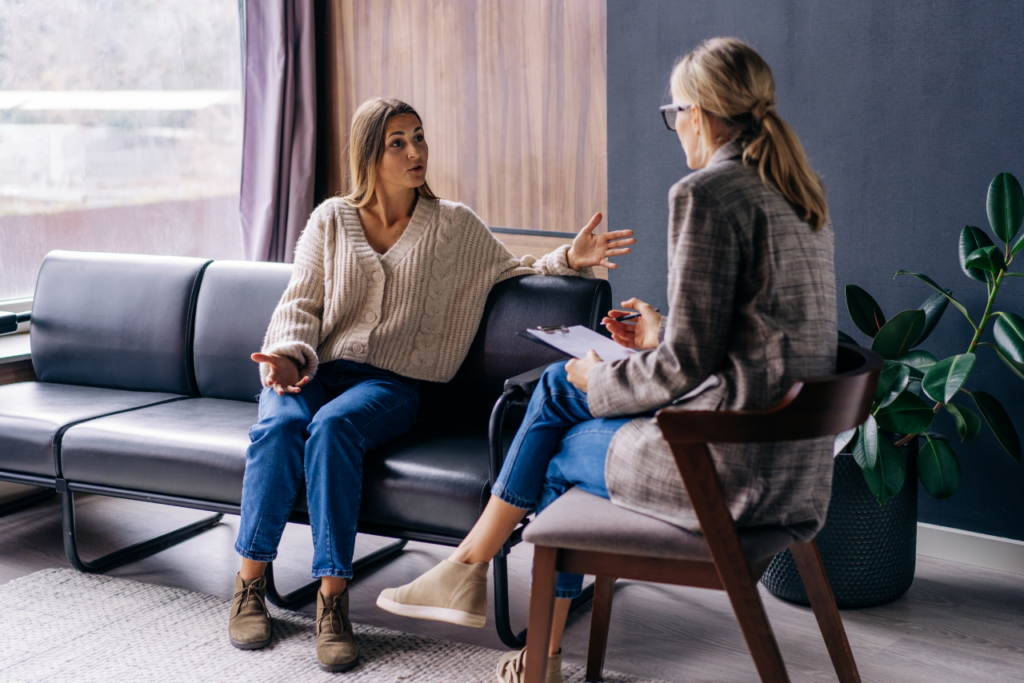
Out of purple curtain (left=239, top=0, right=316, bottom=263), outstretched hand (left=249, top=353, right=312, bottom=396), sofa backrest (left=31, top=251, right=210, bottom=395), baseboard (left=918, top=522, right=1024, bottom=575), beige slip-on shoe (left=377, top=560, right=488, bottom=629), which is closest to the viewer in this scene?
beige slip-on shoe (left=377, top=560, right=488, bottom=629)

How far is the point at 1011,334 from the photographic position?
2.10 m

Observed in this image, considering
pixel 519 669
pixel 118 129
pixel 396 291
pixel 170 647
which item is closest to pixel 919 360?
pixel 519 669

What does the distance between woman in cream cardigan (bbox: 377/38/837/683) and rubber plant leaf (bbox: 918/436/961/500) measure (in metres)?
0.83

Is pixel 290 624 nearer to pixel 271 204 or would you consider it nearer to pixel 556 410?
pixel 556 410

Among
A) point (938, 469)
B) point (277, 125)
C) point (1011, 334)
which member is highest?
point (277, 125)

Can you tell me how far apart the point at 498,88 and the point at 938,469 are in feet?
6.16

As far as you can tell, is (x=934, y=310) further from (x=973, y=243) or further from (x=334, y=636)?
(x=334, y=636)

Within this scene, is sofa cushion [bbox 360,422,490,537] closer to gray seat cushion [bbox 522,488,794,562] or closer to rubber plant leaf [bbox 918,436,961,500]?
gray seat cushion [bbox 522,488,794,562]

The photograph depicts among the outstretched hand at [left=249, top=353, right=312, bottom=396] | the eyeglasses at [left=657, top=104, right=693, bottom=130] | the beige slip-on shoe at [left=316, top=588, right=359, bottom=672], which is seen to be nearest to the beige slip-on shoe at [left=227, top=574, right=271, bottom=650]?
the beige slip-on shoe at [left=316, top=588, right=359, bottom=672]

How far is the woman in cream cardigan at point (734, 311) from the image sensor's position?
1371 mm

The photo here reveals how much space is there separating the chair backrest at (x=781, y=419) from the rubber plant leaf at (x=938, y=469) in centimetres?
103

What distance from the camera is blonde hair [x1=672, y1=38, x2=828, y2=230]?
1.41 m

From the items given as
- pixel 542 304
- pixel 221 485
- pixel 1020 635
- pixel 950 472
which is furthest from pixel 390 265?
pixel 1020 635

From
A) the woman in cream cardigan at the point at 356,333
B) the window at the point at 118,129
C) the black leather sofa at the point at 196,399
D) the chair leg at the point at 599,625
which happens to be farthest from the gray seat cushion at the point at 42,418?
the chair leg at the point at 599,625
